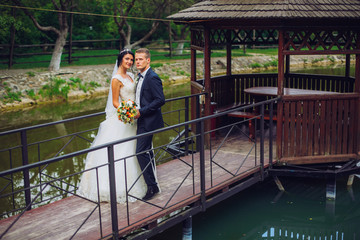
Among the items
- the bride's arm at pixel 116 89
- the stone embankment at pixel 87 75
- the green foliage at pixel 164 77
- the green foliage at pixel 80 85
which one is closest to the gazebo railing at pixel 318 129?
the bride's arm at pixel 116 89

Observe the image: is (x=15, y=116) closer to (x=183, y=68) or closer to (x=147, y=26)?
(x=183, y=68)

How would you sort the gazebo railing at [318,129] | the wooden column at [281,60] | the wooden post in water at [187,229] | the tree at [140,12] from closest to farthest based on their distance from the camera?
the wooden post in water at [187,229]
the wooden column at [281,60]
the gazebo railing at [318,129]
the tree at [140,12]

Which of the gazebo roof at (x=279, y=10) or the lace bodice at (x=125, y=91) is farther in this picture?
the gazebo roof at (x=279, y=10)

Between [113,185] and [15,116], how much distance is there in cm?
1451

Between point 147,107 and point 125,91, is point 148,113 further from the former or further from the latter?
point 125,91

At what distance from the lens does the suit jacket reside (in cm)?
661

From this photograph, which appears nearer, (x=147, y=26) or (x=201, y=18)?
(x=201, y=18)

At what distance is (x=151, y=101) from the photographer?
677 cm

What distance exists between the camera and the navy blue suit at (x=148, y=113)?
662cm

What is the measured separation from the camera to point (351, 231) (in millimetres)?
8406

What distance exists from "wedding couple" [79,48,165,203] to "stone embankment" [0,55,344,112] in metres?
14.6

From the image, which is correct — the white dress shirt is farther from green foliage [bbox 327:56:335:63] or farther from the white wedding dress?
green foliage [bbox 327:56:335:63]

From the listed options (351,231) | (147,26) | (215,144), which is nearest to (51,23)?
(147,26)

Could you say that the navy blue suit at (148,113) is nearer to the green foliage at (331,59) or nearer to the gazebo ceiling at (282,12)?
the gazebo ceiling at (282,12)
